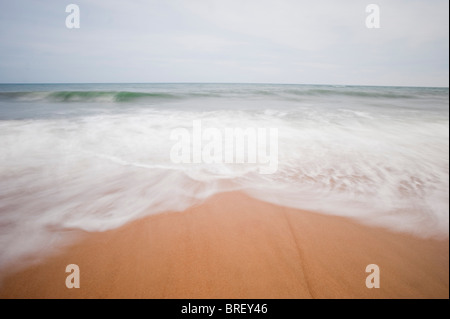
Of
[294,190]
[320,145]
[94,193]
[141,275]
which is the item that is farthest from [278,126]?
[141,275]

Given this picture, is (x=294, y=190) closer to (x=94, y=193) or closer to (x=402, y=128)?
(x=94, y=193)

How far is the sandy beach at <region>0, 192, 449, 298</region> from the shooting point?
1.68 meters

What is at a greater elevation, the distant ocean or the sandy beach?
the distant ocean

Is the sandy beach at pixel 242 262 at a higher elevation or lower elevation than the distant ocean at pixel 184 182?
lower

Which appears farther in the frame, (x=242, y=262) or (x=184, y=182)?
(x=184, y=182)

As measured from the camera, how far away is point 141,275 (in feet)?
5.88

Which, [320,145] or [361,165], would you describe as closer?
[361,165]

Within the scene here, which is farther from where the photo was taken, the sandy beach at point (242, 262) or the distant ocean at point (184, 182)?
the distant ocean at point (184, 182)

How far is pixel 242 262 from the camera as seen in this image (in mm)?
1924

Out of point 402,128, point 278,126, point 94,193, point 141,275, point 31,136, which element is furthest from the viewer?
point 278,126

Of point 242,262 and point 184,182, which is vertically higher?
point 184,182

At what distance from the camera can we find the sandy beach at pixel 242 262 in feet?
5.50

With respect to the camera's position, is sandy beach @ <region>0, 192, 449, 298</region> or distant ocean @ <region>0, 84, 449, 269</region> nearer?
sandy beach @ <region>0, 192, 449, 298</region>
